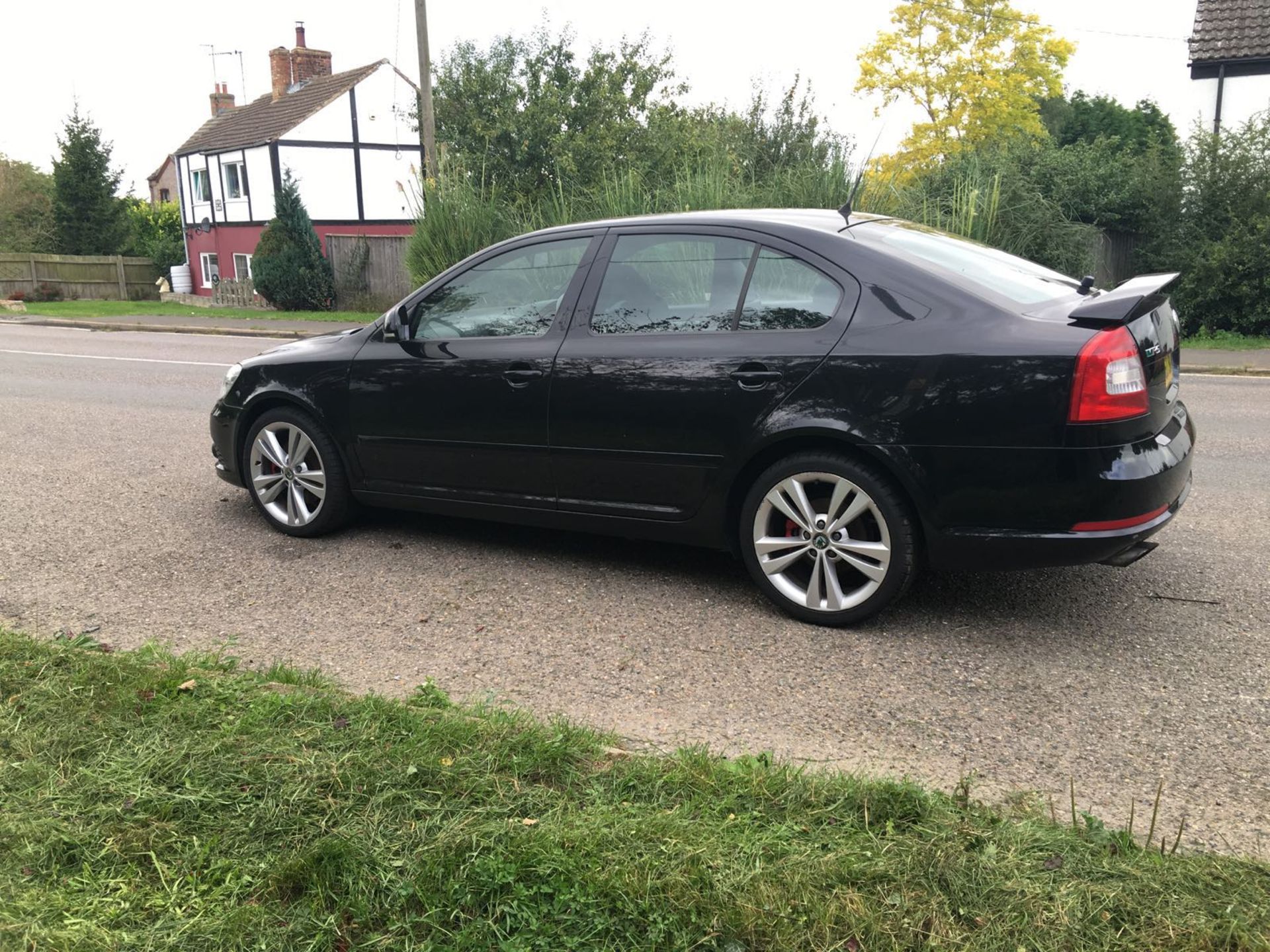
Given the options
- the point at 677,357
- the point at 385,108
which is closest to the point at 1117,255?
the point at 677,357

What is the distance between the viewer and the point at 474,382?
504 centimetres

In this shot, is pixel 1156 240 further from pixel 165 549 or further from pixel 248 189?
pixel 248 189

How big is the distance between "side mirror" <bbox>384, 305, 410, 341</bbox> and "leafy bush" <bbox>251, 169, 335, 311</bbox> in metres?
24.0

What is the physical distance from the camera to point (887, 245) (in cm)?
446

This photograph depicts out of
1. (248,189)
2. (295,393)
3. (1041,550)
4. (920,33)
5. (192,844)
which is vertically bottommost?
(192,844)

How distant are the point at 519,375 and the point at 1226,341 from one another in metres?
14.4

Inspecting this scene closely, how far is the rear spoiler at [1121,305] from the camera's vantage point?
152 inches

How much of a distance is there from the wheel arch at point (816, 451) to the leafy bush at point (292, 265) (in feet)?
83.9

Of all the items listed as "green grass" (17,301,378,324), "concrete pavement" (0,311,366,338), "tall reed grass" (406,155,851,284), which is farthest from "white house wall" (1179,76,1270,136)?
"green grass" (17,301,378,324)

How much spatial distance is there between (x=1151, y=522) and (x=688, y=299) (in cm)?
210

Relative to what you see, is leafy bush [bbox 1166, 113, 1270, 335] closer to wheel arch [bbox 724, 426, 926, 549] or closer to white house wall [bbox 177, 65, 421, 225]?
wheel arch [bbox 724, 426, 926, 549]

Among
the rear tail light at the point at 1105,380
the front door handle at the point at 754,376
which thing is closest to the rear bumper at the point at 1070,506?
the rear tail light at the point at 1105,380

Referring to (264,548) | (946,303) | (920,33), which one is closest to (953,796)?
(946,303)

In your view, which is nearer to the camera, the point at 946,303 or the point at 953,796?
the point at 953,796
